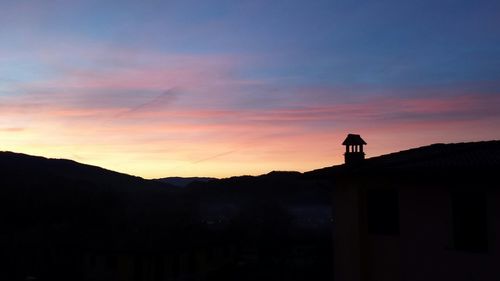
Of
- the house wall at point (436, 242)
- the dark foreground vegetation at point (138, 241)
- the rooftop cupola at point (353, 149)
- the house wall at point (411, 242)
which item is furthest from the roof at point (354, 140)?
the house wall at point (436, 242)

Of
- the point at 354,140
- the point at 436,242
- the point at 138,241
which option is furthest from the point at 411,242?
the point at 138,241

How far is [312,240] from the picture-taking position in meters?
34.7

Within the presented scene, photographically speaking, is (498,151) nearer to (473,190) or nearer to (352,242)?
(473,190)

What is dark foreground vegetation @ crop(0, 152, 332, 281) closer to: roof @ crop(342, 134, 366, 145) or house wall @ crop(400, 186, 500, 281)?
roof @ crop(342, 134, 366, 145)

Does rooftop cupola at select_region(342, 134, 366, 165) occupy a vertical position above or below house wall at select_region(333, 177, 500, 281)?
above

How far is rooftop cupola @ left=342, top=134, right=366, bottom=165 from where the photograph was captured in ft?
53.5

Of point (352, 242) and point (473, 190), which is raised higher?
point (473, 190)

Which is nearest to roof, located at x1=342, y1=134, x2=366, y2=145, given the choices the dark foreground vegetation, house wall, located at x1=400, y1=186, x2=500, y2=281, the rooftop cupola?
the rooftop cupola

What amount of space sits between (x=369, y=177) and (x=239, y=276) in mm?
14386

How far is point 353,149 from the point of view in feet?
53.9

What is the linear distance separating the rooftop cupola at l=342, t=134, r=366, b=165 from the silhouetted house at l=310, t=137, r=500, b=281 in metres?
0.62

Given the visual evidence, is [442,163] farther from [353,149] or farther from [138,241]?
[138,241]

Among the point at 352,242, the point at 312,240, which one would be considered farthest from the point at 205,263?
the point at 352,242

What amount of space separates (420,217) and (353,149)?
12.4 feet
